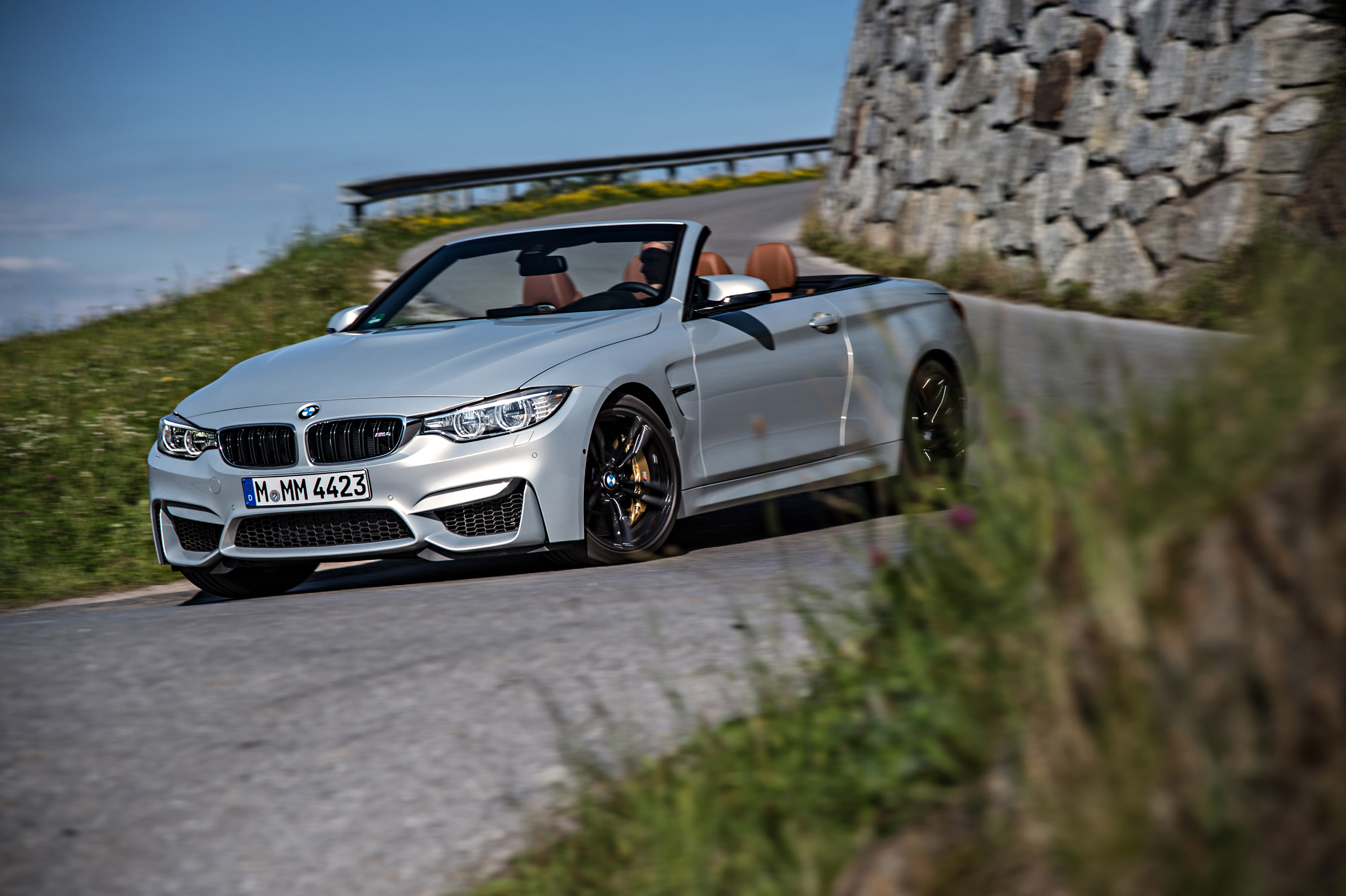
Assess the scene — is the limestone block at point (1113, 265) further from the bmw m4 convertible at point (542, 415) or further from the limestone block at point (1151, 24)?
the bmw m4 convertible at point (542, 415)

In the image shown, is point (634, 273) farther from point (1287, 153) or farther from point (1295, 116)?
point (1295, 116)

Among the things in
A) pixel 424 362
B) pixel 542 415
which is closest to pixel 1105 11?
pixel 424 362

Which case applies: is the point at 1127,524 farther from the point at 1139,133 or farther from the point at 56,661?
the point at 1139,133

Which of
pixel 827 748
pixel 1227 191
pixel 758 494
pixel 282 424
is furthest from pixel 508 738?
pixel 1227 191

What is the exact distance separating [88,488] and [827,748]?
708cm

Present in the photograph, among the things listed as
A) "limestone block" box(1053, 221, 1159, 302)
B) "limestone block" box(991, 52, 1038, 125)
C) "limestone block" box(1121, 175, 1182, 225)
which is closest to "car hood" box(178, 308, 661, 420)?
"limestone block" box(1053, 221, 1159, 302)

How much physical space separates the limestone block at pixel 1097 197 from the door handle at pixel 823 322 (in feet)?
27.0

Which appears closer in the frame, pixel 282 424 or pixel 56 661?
pixel 56 661

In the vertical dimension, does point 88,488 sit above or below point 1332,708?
below

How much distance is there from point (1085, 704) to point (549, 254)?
5.30m

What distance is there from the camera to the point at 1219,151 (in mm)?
13211

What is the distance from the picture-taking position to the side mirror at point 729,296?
6.77 meters

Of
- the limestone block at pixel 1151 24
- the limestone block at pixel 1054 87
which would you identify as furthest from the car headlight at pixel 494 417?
the limestone block at pixel 1054 87

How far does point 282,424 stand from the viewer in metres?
5.79
